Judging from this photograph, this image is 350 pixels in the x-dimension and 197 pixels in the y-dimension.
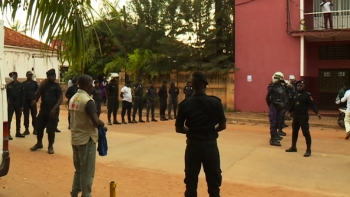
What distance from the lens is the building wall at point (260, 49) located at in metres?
17.8

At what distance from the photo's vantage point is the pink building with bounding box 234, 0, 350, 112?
1758cm

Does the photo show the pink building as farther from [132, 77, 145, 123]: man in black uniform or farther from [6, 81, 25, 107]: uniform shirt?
[6, 81, 25, 107]: uniform shirt

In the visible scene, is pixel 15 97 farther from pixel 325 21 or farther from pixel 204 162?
pixel 325 21

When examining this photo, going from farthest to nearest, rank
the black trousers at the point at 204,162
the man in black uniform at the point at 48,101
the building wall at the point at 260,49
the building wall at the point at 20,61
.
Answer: the building wall at the point at 20,61 → the building wall at the point at 260,49 → the man in black uniform at the point at 48,101 → the black trousers at the point at 204,162

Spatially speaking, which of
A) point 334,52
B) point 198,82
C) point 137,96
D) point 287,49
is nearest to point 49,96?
point 198,82

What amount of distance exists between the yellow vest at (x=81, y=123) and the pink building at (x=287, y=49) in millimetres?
13777

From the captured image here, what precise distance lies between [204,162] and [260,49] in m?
14.7

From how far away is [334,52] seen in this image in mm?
18484

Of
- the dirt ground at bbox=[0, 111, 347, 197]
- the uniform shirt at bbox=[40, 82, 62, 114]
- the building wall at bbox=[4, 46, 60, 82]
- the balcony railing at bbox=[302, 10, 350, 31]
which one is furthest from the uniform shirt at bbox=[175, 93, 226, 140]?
the building wall at bbox=[4, 46, 60, 82]

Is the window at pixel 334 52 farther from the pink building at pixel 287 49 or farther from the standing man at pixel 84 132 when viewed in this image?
the standing man at pixel 84 132

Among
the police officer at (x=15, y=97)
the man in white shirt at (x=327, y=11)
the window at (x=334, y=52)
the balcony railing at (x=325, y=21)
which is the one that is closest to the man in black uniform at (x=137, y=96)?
the police officer at (x=15, y=97)

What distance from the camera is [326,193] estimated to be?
6.07 m

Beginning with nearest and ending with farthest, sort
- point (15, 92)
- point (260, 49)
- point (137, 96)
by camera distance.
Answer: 1. point (15, 92)
2. point (137, 96)
3. point (260, 49)

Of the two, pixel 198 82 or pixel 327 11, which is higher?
pixel 327 11
